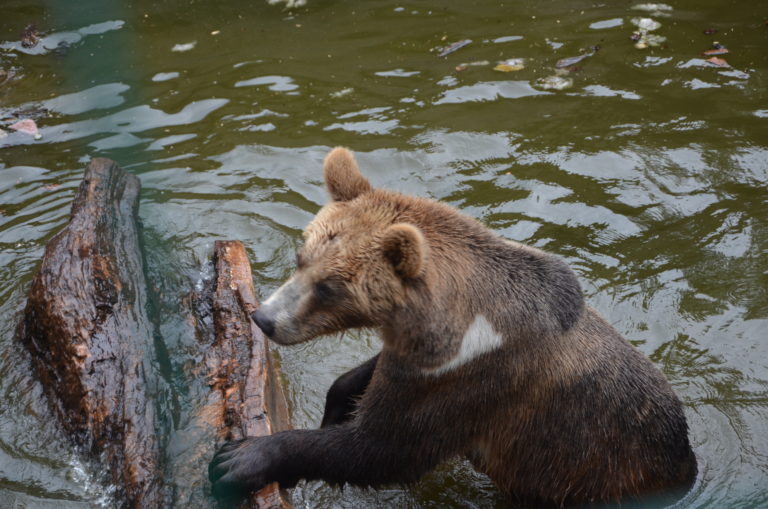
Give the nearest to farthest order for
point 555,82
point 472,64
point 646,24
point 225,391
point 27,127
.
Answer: point 225,391 < point 27,127 < point 555,82 < point 472,64 < point 646,24

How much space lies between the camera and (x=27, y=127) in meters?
→ 9.08

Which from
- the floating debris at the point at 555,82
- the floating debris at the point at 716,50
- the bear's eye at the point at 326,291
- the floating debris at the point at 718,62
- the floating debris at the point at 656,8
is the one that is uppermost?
the bear's eye at the point at 326,291

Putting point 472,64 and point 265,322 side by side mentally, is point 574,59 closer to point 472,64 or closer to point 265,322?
point 472,64

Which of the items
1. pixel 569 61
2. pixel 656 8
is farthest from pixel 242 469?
pixel 656 8

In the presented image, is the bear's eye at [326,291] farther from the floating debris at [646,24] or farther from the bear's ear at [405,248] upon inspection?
the floating debris at [646,24]

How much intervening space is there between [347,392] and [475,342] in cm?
138

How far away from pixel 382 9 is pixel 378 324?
335 inches

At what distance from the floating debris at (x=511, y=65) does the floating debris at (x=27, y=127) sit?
224 inches

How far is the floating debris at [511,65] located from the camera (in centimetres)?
983

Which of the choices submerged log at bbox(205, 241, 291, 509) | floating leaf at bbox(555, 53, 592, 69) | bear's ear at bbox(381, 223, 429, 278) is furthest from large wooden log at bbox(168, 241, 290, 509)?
floating leaf at bbox(555, 53, 592, 69)

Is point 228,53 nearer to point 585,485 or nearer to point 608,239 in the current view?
point 608,239

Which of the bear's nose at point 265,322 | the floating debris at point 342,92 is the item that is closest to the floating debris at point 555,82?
Answer: the floating debris at point 342,92

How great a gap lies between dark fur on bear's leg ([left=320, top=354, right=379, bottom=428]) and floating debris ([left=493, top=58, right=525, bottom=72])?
231 inches

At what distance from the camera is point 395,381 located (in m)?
4.21
